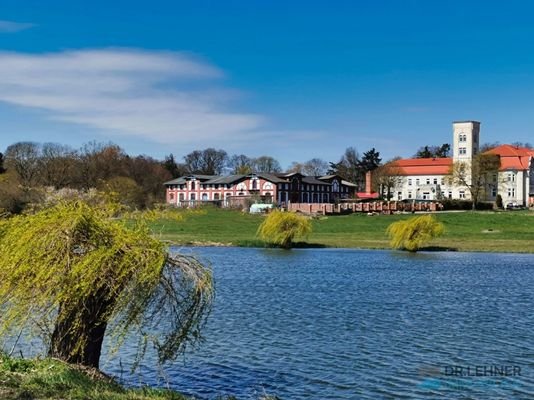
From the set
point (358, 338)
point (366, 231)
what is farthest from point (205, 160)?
point (358, 338)

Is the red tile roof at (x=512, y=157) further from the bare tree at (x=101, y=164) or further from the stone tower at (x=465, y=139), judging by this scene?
the bare tree at (x=101, y=164)

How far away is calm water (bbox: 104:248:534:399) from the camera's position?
1499 centimetres

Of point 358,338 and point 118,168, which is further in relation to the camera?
point 118,168

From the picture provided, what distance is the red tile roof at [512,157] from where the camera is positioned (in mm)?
137500

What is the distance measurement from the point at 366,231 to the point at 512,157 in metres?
72.7

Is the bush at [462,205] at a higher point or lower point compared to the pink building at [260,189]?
lower

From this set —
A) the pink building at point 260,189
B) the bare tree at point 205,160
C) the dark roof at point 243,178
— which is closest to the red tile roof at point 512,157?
the pink building at point 260,189

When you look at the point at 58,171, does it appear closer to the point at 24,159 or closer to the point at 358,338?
the point at 24,159

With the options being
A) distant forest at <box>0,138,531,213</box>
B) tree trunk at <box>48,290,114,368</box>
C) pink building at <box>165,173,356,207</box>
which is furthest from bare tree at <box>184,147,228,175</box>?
tree trunk at <box>48,290,114,368</box>

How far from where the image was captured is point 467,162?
12781cm

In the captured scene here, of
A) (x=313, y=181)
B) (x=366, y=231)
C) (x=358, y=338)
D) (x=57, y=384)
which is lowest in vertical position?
(x=358, y=338)

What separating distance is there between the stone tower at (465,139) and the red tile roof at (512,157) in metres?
3.51

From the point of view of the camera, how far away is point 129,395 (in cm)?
1123

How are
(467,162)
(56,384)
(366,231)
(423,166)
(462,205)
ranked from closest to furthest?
(56,384) → (366,231) → (462,205) → (467,162) → (423,166)
